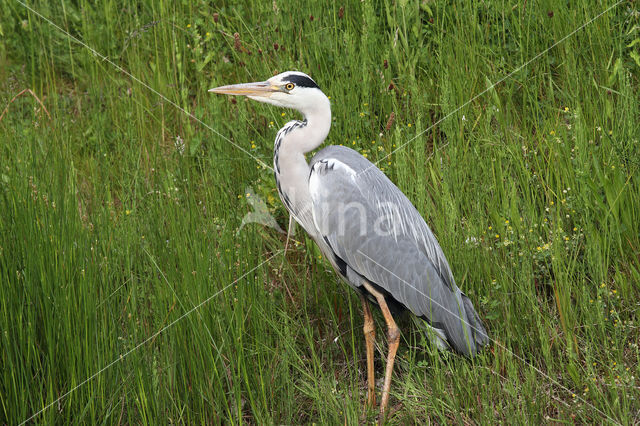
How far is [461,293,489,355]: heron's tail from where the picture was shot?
3156 millimetres

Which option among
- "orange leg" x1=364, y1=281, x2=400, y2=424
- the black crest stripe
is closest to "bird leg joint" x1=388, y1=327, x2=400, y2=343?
"orange leg" x1=364, y1=281, x2=400, y2=424

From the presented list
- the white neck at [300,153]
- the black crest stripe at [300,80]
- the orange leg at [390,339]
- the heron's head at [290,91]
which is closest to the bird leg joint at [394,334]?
the orange leg at [390,339]

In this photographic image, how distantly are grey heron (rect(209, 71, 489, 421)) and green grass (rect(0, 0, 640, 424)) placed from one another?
12 cm

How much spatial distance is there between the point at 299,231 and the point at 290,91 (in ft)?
2.88

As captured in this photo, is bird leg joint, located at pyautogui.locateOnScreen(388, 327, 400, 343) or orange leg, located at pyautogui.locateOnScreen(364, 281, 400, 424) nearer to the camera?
orange leg, located at pyautogui.locateOnScreen(364, 281, 400, 424)

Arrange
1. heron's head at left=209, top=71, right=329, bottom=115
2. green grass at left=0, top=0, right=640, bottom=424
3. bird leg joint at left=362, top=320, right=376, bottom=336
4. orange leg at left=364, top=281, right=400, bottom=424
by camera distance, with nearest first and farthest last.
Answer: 1. green grass at left=0, top=0, right=640, bottom=424
2. orange leg at left=364, top=281, right=400, bottom=424
3. heron's head at left=209, top=71, right=329, bottom=115
4. bird leg joint at left=362, top=320, right=376, bottom=336

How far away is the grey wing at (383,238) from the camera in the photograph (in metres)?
3.25

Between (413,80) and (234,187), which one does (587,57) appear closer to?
(413,80)

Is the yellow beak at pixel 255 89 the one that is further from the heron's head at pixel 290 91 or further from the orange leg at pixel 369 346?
the orange leg at pixel 369 346

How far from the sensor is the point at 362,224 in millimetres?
3346

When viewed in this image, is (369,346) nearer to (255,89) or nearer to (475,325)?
(475,325)

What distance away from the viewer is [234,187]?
13.1 feet

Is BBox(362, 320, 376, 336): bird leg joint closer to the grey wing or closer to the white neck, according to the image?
the grey wing

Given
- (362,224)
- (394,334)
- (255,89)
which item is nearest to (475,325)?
(394,334)
